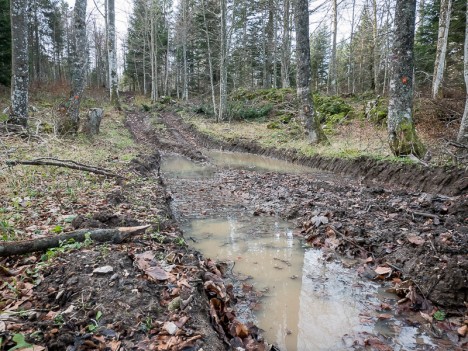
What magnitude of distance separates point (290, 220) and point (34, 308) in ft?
13.9

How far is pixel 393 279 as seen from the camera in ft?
11.6

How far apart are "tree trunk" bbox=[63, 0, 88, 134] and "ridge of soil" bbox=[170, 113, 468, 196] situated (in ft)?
25.2

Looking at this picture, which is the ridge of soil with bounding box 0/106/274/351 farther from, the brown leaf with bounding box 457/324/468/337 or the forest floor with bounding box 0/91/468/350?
the brown leaf with bounding box 457/324/468/337

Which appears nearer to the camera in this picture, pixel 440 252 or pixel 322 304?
pixel 322 304

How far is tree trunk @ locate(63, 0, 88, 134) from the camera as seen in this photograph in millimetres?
9750

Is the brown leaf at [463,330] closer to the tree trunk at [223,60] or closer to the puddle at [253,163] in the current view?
the puddle at [253,163]

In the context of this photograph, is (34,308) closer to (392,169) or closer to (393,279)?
(393,279)

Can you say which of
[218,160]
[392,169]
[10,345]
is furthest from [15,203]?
[218,160]

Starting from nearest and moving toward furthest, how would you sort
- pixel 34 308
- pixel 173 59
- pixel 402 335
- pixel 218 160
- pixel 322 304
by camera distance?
pixel 34 308 → pixel 402 335 → pixel 322 304 → pixel 218 160 → pixel 173 59

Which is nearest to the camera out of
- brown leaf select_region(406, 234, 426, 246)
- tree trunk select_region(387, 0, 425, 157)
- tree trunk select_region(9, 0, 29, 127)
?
brown leaf select_region(406, 234, 426, 246)

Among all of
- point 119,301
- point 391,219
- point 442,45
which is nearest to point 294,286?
point 119,301

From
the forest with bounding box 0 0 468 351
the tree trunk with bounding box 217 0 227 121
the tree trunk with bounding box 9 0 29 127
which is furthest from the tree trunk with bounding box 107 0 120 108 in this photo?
the tree trunk with bounding box 9 0 29 127

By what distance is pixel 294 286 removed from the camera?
3.62 metres

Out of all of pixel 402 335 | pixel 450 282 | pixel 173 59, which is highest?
pixel 173 59
